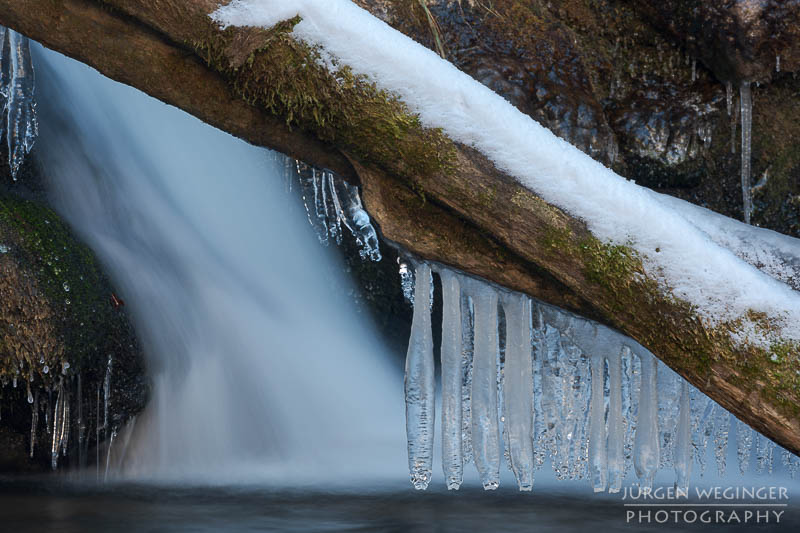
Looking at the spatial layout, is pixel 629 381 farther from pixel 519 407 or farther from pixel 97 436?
pixel 97 436

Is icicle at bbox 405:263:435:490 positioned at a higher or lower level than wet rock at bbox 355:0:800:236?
lower

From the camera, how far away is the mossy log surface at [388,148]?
8.22 ft

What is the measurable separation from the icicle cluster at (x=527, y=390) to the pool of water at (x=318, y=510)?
39.7 inches

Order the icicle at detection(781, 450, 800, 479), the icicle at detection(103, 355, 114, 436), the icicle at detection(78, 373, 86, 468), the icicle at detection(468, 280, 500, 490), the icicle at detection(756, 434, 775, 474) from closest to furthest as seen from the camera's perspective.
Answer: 1. the icicle at detection(468, 280, 500, 490)
2. the icicle at detection(756, 434, 775, 474)
3. the icicle at detection(781, 450, 800, 479)
4. the icicle at detection(78, 373, 86, 468)
5. the icicle at detection(103, 355, 114, 436)

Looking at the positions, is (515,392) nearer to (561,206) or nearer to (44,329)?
(561,206)

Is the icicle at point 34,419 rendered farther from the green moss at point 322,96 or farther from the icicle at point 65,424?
the green moss at point 322,96

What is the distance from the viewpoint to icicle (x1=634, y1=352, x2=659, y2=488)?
3135 millimetres

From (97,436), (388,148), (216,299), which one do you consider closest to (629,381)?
(388,148)

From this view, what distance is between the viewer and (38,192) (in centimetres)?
500

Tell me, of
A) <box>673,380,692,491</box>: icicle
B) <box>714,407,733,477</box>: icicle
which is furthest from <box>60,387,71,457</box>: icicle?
<box>714,407,733,477</box>: icicle

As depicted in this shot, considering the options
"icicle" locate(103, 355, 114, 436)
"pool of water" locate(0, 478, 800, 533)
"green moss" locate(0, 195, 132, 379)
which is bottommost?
"pool of water" locate(0, 478, 800, 533)

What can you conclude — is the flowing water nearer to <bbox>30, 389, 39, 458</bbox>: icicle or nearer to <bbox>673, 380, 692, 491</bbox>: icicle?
<bbox>30, 389, 39, 458</bbox>: icicle

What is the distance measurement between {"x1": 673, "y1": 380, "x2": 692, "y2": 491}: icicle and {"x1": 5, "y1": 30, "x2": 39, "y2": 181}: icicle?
14.2 ft

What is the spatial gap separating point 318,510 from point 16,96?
3373 mm
